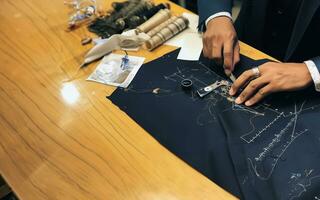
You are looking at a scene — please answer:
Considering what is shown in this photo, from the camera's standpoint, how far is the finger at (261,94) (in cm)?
87

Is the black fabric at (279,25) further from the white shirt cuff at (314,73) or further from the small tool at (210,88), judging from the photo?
the small tool at (210,88)

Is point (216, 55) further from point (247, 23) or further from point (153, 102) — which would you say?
point (247, 23)

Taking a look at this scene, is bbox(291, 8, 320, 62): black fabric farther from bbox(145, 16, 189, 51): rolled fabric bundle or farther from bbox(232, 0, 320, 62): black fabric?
bbox(145, 16, 189, 51): rolled fabric bundle

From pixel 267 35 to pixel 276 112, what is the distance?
1.97 feet

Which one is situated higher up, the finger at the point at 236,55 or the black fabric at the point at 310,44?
the finger at the point at 236,55

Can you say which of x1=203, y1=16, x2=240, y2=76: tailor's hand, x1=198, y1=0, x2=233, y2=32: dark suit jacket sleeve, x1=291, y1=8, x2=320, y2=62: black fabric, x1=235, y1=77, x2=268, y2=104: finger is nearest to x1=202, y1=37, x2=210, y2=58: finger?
x1=203, y1=16, x2=240, y2=76: tailor's hand

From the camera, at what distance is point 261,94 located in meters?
0.87

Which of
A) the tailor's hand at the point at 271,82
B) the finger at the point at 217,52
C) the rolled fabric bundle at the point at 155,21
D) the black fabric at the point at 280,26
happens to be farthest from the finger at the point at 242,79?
the rolled fabric bundle at the point at 155,21

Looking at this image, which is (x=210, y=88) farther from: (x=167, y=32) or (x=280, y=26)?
(x=280, y=26)

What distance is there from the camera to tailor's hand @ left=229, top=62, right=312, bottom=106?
0.87 m

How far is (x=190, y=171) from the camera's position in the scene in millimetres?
745

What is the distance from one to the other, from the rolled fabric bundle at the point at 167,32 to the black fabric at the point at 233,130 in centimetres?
14

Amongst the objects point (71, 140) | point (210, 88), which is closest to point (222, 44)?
point (210, 88)

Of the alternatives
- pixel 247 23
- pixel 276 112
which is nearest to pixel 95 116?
pixel 276 112
